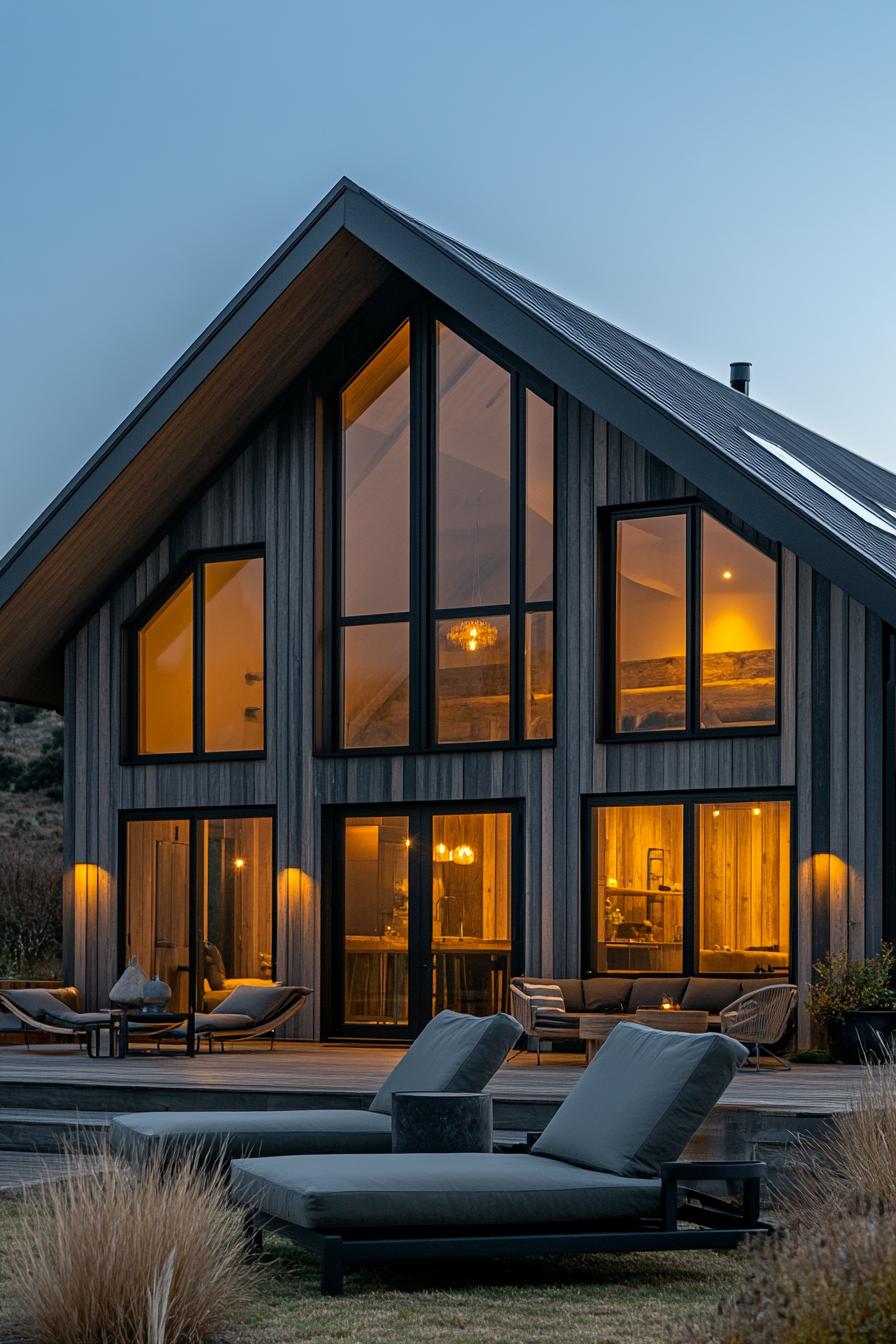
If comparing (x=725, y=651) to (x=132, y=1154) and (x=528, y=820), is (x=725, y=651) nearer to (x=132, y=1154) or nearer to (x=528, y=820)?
(x=528, y=820)

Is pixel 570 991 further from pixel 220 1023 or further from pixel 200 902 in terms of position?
pixel 200 902

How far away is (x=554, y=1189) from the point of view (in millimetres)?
6164

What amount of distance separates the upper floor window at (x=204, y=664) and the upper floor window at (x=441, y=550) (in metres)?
0.86

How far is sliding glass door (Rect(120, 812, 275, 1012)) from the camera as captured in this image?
15445 millimetres

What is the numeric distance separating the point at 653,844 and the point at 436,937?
2.03 metres

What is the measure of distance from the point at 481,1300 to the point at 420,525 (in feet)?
30.8

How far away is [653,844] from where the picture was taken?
45.1 ft

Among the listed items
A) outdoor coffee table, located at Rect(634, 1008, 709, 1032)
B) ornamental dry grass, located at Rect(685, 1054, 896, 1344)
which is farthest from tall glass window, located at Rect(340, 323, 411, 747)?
ornamental dry grass, located at Rect(685, 1054, 896, 1344)

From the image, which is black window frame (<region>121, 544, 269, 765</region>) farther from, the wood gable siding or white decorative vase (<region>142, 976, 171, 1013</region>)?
white decorative vase (<region>142, 976, 171, 1013</region>)

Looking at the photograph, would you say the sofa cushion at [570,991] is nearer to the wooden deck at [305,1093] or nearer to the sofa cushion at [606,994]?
the sofa cushion at [606,994]

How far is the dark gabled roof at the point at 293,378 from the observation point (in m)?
13.0

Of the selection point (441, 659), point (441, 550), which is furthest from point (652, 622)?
point (441, 550)

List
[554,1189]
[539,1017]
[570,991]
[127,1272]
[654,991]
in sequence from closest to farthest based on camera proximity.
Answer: [127,1272] < [554,1189] < [539,1017] < [654,991] < [570,991]

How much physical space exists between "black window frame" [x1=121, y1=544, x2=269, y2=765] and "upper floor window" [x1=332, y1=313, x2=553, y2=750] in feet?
2.94
